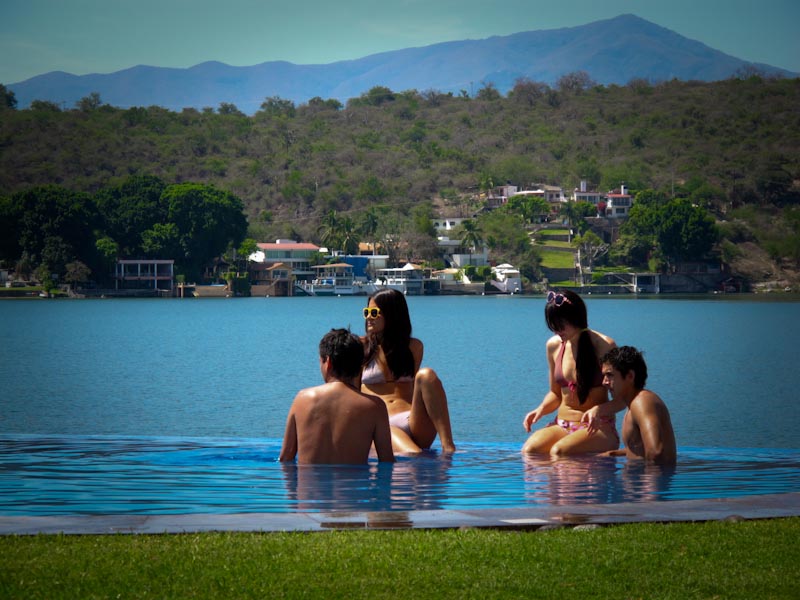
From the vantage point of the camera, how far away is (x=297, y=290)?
159750 millimetres

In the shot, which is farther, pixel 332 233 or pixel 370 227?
pixel 370 227

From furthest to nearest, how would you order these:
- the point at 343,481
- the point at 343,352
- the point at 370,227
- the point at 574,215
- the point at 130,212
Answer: the point at 574,215 < the point at 370,227 < the point at 130,212 < the point at 343,481 < the point at 343,352

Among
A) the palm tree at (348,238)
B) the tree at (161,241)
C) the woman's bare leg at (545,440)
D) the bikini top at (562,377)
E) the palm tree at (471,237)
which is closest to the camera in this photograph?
the bikini top at (562,377)

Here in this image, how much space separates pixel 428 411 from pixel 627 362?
1.92m

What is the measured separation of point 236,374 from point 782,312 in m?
73.1

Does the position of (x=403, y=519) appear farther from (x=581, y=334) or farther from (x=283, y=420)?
(x=283, y=420)

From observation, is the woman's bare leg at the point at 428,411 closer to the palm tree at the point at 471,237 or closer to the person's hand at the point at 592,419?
the person's hand at the point at 592,419

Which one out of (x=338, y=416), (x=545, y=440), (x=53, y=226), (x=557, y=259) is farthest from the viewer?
(x=557, y=259)

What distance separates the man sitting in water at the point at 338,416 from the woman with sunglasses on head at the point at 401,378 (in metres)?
1.04

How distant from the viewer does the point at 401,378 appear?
11.2 m

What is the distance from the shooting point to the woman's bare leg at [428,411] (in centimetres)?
1062

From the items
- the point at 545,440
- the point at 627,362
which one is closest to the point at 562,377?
the point at 627,362

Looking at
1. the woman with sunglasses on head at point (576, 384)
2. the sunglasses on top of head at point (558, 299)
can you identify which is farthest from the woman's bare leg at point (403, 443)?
the sunglasses on top of head at point (558, 299)

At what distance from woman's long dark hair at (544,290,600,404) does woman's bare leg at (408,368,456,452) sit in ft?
4.18
